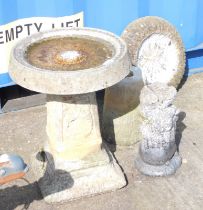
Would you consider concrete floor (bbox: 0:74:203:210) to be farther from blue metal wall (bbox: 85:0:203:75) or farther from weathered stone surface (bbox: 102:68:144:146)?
blue metal wall (bbox: 85:0:203:75)

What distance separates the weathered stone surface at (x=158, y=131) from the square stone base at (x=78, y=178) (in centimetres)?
30

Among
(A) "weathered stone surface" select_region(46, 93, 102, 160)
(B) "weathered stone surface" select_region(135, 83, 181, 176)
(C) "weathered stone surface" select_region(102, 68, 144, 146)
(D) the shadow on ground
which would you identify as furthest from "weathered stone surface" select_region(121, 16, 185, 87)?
(D) the shadow on ground

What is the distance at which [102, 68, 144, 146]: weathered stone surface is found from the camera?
4594mm

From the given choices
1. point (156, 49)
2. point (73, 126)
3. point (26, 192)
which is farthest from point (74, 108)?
point (156, 49)

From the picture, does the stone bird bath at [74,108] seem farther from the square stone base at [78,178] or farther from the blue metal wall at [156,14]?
the blue metal wall at [156,14]

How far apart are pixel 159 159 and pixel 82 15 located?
73.2 inches

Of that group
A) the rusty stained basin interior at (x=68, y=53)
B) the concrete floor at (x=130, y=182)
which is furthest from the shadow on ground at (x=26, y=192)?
the rusty stained basin interior at (x=68, y=53)

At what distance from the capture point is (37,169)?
4461 millimetres

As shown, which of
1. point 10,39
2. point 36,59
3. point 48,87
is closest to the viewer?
point 48,87

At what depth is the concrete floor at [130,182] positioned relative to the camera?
417 centimetres

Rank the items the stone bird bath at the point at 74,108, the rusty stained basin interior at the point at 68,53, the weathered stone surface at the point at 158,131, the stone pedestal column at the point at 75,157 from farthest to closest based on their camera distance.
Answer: the weathered stone surface at the point at 158,131 → the stone pedestal column at the point at 75,157 → the rusty stained basin interior at the point at 68,53 → the stone bird bath at the point at 74,108

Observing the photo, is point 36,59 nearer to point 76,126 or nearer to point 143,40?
point 76,126

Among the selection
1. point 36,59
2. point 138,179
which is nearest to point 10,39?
point 36,59

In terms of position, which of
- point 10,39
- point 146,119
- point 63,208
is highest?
point 10,39
